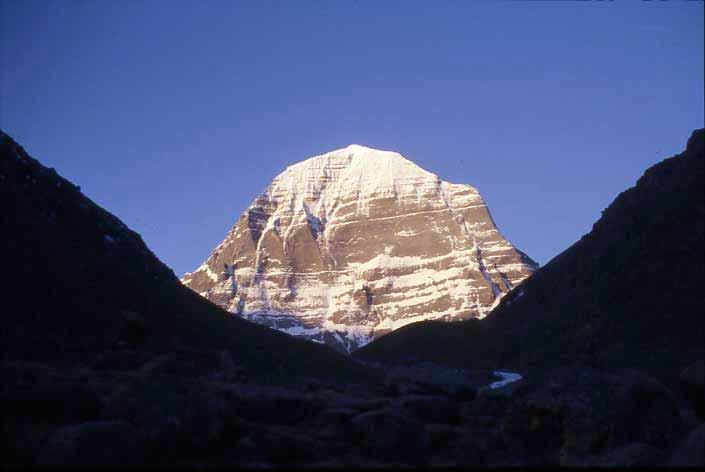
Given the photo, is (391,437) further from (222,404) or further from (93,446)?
(93,446)

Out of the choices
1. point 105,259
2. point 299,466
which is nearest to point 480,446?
point 299,466

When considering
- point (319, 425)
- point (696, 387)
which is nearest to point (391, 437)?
point (319, 425)

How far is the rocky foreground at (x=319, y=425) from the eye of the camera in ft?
65.5

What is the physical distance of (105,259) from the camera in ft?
169

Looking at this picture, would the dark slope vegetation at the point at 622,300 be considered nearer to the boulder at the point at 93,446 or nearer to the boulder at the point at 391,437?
the boulder at the point at 391,437

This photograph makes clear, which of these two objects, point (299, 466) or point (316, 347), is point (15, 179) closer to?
point (316, 347)

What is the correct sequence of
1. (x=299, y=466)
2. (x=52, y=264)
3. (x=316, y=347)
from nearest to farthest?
(x=299, y=466) → (x=52, y=264) → (x=316, y=347)

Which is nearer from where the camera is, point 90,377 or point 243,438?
point 243,438

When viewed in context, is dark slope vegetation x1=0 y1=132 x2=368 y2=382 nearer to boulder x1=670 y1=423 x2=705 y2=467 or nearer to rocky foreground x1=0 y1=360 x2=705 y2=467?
rocky foreground x1=0 y1=360 x2=705 y2=467

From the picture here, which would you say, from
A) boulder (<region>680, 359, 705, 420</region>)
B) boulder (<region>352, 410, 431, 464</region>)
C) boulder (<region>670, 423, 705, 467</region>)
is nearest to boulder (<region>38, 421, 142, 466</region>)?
boulder (<region>352, 410, 431, 464</region>)

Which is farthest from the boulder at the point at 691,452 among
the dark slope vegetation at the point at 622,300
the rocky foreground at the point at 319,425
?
the dark slope vegetation at the point at 622,300

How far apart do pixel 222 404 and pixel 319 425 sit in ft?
11.5

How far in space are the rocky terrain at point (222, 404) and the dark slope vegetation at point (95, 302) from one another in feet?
0.46

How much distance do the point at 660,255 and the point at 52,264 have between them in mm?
63324
